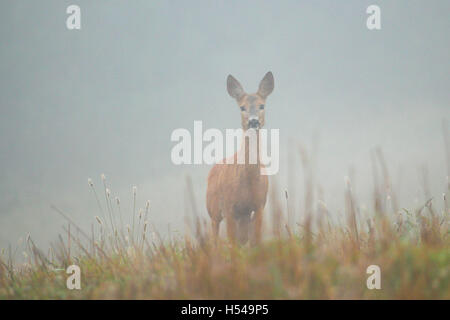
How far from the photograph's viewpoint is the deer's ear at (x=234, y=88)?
790cm

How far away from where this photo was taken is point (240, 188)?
6797 millimetres

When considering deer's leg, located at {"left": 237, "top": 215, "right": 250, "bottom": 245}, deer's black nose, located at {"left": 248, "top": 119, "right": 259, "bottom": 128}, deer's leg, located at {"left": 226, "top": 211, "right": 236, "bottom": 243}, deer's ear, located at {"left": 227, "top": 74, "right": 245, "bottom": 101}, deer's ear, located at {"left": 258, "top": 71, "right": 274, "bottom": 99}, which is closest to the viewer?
deer's leg, located at {"left": 226, "top": 211, "right": 236, "bottom": 243}

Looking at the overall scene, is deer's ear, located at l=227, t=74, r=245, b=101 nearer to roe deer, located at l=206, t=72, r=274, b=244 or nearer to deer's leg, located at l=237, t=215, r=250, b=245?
roe deer, located at l=206, t=72, r=274, b=244

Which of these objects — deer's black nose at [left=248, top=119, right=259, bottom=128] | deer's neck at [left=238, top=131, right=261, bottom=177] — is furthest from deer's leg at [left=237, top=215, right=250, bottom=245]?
deer's black nose at [left=248, top=119, right=259, bottom=128]

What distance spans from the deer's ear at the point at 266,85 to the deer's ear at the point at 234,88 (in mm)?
345

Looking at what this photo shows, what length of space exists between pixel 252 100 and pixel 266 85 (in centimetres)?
67

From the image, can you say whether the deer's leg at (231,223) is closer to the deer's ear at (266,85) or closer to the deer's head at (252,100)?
the deer's head at (252,100)

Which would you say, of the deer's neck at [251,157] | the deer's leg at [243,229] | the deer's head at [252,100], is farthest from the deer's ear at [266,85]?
the deer's leg at [243,229]

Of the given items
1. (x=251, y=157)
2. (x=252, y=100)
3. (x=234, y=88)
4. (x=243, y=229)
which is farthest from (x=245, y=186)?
(x=234, y=88)

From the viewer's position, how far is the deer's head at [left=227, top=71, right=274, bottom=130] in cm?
689

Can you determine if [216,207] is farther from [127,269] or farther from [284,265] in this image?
[284,265]

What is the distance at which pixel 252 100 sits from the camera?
7.37 meters

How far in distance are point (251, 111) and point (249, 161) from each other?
0.87 metres

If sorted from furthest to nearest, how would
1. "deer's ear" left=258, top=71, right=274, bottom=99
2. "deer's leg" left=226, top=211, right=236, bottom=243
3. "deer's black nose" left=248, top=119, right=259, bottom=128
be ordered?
"deer's ear" left=258, top=71, right=274, bottom=99 < "deer's black nose" left=248, top=119, right=259, bottom=128 < "deer's leg" left=226, top=211, right=236, bottom=243
